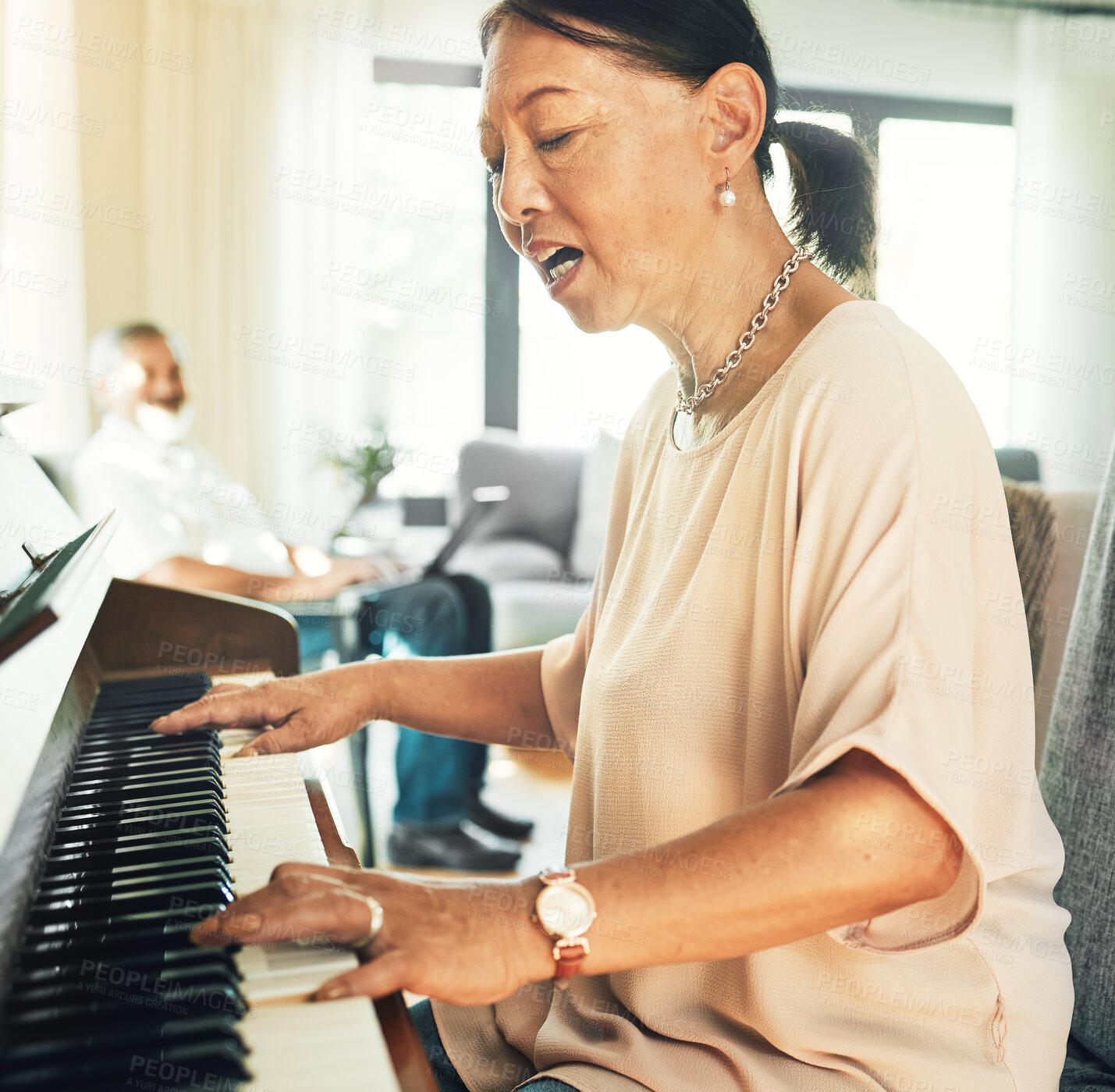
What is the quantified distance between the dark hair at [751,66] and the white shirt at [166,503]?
173cm

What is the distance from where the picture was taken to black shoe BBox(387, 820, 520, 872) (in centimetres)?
281

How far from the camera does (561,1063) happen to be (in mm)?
858

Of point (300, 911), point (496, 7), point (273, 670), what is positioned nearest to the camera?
point (300, 911)

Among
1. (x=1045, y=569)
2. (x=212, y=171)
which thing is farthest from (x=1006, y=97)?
(x=1045, y=569)

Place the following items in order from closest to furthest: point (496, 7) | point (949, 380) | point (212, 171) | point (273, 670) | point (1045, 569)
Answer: point (949, 380)
point (496, 7)
point (273, 670)
point (1045, 569)
point (212, 171)

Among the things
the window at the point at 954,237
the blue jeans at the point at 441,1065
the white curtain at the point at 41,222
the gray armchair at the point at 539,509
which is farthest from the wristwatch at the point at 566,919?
the window at the point at 954,237

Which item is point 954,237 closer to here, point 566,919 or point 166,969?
point 566,919

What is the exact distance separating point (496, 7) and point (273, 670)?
0.79 meters

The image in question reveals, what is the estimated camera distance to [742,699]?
83cm

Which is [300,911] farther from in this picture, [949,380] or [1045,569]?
[1045,569]

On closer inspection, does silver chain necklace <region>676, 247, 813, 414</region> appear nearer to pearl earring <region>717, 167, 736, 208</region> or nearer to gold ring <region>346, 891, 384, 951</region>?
pearl earring <region>717, 167, 736, 208</region>

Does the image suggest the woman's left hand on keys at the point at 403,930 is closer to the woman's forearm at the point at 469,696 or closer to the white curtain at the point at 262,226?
the woman's forearm at the point at 469,696

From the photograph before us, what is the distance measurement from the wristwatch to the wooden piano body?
95 mm

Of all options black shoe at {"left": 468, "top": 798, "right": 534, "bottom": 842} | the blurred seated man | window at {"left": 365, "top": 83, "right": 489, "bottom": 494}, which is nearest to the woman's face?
the blurred seated man
